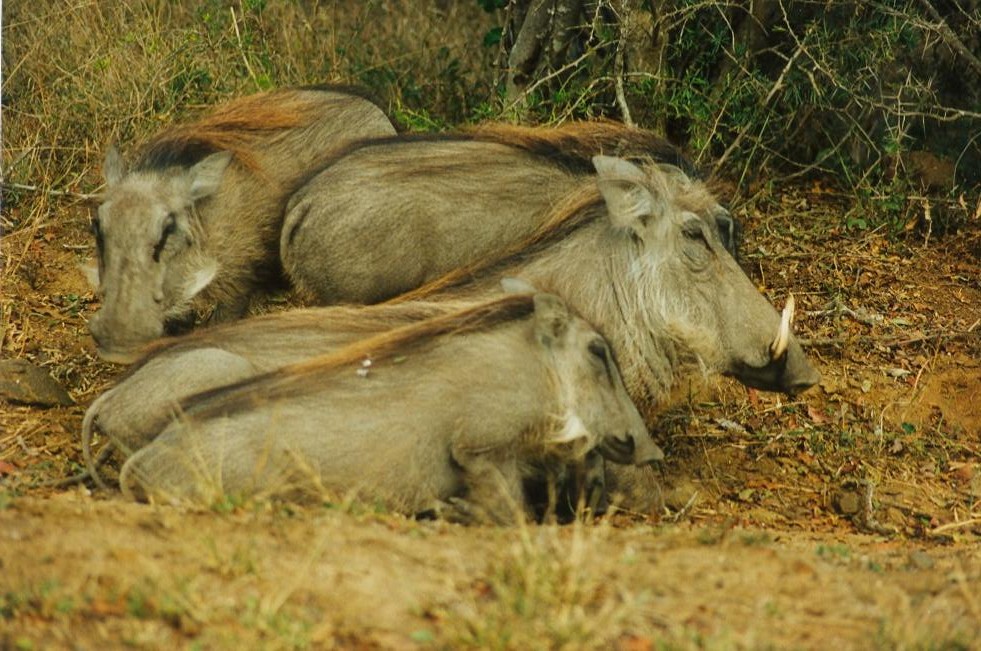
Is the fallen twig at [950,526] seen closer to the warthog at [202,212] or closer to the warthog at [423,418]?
the warthog at [423,418]

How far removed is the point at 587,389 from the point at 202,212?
6.11 ft

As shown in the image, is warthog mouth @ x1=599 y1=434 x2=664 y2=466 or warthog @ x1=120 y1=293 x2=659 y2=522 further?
warthog mouth @ x1=599 y1=434 x2=664 y2=466

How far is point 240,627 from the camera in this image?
3049mm

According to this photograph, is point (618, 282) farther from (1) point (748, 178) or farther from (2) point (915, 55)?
(2) point (915, 55)

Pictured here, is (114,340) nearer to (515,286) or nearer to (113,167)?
(113,167)

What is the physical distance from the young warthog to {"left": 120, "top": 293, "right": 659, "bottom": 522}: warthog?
1.76 feet

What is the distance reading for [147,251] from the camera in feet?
17.9

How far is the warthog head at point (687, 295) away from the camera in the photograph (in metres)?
5.08

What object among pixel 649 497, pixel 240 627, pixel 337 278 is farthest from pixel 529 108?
pixel 240 627

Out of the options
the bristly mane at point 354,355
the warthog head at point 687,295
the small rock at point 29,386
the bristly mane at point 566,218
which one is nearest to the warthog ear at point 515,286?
the bristly mane at point 354,355

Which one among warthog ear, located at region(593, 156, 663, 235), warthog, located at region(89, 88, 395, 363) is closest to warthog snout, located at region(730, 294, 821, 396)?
warthog ear, located at region(593, 156, 663, 235)

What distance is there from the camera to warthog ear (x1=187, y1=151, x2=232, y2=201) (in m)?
5.60

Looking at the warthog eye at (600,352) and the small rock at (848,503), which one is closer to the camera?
the warthog eye at (600,352)

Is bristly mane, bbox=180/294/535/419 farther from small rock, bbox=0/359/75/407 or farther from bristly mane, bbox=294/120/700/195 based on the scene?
small rock, bbox=0/359/75/407
